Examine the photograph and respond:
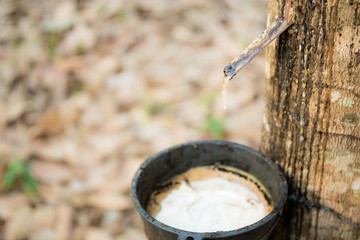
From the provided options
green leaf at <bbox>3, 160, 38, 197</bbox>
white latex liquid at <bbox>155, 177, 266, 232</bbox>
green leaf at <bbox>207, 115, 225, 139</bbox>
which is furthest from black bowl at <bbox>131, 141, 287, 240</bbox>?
A: green leaf at <bbox>3, 160, 38, 197</bbox>

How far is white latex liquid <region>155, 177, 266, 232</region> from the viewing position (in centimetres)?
141

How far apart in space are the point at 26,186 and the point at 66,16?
2257mm

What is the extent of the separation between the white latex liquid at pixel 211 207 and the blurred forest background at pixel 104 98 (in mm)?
1234

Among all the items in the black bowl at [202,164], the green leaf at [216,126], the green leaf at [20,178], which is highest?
the black bowl at [202,164]

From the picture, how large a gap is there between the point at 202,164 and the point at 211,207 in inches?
9.5

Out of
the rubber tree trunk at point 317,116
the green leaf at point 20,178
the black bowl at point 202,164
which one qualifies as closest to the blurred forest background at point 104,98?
the green leaf at point 20,178

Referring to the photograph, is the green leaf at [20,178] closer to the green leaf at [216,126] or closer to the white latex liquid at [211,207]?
the green leaf at [216,126]

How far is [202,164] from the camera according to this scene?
1688 mm

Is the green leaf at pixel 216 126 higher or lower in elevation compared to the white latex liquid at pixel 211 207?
lower

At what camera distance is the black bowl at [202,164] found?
130 centimetres

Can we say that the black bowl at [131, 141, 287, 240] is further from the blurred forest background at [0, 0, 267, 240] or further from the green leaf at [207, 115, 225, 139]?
the green leaf at [207, 115, 225, 139]

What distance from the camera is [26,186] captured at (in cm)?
305

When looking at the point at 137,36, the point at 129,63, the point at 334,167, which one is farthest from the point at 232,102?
the point at 334,167

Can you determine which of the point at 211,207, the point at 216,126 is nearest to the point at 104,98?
the point at 216,126
